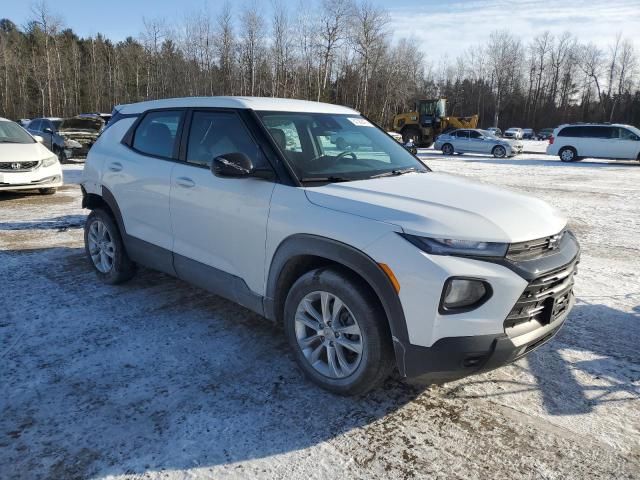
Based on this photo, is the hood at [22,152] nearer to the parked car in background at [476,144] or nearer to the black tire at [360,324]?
the black tire at [360,324]

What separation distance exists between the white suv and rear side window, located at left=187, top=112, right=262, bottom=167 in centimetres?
1

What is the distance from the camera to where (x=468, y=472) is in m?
2.39

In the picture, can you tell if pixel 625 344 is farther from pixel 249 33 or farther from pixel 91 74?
pixel 91 74

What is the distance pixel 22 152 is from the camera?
31.2 ft

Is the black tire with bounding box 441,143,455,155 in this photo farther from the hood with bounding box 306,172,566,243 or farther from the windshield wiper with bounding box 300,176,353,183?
the windshield wiper with bounding box 300,176,353,183

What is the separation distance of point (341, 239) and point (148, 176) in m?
2.20

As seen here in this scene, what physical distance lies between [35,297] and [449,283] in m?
3.91

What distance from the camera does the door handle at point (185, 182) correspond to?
146 inches

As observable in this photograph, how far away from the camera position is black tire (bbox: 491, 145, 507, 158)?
2589 cm

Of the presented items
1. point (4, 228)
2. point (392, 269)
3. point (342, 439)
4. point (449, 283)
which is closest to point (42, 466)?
point (342, 439)

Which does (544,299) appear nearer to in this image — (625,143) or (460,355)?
(460,355)

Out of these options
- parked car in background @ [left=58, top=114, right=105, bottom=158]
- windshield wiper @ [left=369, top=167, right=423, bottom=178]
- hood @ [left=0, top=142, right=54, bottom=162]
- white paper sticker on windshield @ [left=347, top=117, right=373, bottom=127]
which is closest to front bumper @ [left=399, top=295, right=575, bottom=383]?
windshield wiper @ [left=369, top=167, right=423, bottom=178]

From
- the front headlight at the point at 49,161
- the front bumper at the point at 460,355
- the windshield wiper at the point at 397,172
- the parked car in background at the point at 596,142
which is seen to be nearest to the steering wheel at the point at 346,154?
the windshield wiper at the point at 397,172

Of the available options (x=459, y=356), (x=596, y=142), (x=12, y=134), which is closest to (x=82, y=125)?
(x=12, y=134)
